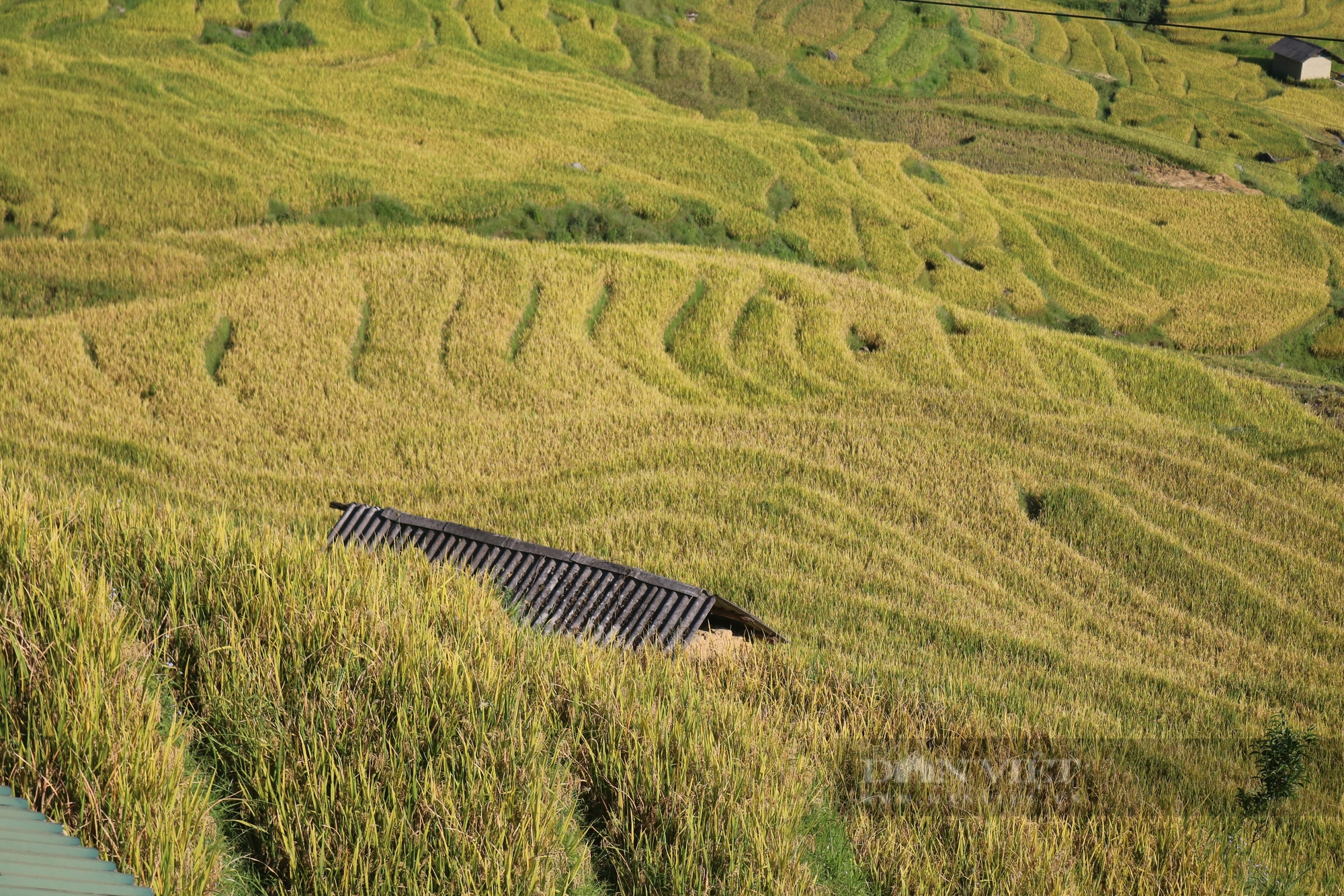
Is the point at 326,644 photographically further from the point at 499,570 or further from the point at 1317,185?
the point at 1317,185

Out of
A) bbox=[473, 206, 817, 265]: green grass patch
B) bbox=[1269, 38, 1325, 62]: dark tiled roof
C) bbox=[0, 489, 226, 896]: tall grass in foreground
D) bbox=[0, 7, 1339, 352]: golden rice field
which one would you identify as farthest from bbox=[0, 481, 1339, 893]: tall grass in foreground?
bbox=[1269, 38, 1325, 62]: dark tiled roof

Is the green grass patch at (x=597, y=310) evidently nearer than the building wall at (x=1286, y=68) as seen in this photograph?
Yes

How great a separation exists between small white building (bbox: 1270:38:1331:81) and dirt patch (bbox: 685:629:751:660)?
28.3 metres

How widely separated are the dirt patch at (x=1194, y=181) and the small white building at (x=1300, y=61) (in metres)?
8.54

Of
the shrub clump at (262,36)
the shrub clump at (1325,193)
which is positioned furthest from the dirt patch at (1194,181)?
the shrub clump at (262,36)

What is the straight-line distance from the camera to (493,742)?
3791 millimetres

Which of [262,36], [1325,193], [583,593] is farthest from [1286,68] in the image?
[583,593]

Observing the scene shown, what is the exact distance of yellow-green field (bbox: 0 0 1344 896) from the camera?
3.68 meters

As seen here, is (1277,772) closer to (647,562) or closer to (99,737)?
(647,562)

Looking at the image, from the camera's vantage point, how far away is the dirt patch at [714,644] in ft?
19.1

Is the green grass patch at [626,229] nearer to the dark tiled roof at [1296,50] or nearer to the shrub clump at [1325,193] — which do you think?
the shrub clump at [1325,193]

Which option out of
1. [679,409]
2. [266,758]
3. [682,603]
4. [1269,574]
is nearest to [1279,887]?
[682,603]

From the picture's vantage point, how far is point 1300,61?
27109 mm

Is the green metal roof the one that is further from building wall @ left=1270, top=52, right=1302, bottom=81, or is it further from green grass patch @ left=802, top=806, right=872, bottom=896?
building wall @ left=1270, top=52, right=1302, bottom=81
